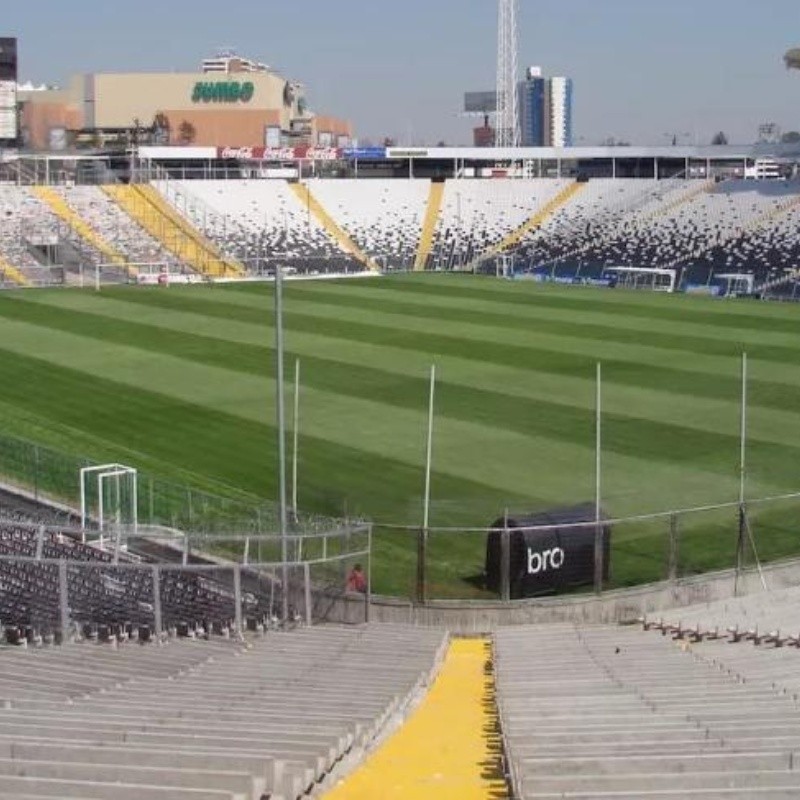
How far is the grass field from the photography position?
25.0 meters

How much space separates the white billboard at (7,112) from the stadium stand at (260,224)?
17.8 m

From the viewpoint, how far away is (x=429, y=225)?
87.6 m

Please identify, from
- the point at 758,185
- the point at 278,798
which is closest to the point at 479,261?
the point at 758,185

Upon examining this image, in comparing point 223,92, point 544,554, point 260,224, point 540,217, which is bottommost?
point 544,554

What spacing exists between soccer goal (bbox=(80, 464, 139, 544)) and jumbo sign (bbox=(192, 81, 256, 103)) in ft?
331

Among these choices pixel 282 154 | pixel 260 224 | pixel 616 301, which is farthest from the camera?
pixel 282 154

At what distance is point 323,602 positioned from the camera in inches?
738

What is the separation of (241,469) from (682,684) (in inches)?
692

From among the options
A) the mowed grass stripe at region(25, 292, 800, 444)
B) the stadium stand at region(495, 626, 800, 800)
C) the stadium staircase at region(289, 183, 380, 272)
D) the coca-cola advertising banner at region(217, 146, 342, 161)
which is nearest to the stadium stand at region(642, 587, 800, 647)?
the stadium stand at region(495, 626, 800, 800)

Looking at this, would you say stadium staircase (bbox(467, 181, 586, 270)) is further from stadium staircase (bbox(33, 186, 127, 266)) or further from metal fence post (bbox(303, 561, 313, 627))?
metal fence post (bbox(303, 561, 313, 627))

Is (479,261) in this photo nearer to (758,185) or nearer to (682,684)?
(758,185)

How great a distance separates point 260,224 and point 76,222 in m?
11.2

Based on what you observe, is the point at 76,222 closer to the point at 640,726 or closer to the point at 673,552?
the point at 673,552

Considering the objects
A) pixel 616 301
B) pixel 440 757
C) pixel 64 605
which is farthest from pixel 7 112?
pixel 440 757
